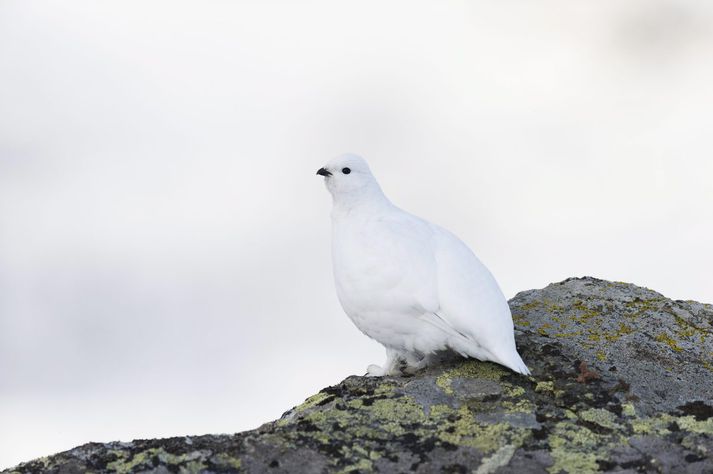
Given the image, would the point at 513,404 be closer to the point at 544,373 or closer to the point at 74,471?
the point at 544,373

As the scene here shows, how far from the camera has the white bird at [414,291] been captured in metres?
6.36

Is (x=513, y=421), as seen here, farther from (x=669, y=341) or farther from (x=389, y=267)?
(x=669, y=341)

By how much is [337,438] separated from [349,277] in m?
1.96

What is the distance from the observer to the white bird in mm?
6359

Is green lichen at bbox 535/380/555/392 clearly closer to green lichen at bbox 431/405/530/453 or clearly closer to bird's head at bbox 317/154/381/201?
green lichen at bbox 431/405/530/453

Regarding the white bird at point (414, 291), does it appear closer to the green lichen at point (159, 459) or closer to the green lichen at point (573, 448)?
the green lichen at point (573, 448)

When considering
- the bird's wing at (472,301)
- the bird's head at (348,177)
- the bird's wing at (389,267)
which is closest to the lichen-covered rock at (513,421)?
the bird's wing at (472,301)

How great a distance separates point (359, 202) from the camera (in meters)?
7.33

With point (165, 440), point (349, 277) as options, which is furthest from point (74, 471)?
point (349, 277)

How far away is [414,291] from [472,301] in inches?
15.7

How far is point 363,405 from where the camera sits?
5.46 meters

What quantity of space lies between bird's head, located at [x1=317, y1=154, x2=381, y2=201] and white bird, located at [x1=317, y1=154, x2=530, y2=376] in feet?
0.50

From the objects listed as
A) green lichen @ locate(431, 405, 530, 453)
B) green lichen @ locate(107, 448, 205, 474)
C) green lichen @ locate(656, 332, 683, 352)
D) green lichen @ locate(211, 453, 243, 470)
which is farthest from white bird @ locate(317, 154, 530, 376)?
green lichen @ locate(107, 448, 205, 474)

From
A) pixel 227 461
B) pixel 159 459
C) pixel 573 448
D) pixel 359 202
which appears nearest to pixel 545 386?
pixel 573 448
